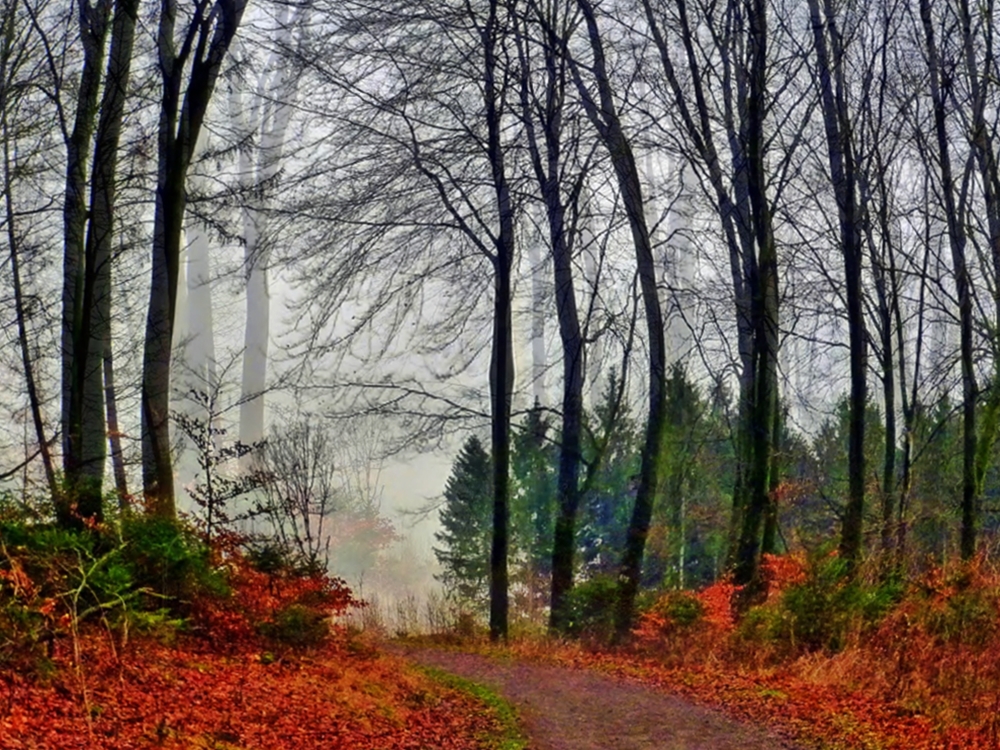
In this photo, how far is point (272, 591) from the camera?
10516mm

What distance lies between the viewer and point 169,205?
10.8 m

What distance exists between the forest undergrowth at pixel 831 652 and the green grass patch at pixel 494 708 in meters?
1.92

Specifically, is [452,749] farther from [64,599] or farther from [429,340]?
[429,340]

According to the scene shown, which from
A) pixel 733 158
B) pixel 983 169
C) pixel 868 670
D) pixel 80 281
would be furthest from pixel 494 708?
pixel 983 169

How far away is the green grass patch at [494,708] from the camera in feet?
26.4

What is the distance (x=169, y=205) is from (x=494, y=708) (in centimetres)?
604

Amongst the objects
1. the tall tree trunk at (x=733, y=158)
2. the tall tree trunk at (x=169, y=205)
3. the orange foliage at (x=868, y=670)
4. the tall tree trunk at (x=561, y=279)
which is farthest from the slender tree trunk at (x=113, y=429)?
the tall tree trunk at (x=733, y=158)

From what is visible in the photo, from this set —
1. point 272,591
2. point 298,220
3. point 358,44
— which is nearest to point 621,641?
point 272,591

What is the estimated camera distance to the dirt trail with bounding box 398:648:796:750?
318 inches

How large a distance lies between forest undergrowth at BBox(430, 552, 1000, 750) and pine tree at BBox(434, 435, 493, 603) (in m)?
9.64

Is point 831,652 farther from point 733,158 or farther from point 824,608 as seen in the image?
point 733,158

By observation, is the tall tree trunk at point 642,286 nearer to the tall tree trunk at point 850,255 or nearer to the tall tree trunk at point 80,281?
the tall tree trunk at point 850,255

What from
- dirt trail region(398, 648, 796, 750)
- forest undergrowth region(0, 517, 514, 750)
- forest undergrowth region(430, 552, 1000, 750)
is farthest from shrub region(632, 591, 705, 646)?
forest undergrowth region(0, 517, 514, 750)

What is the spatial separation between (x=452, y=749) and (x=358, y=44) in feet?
36.5
